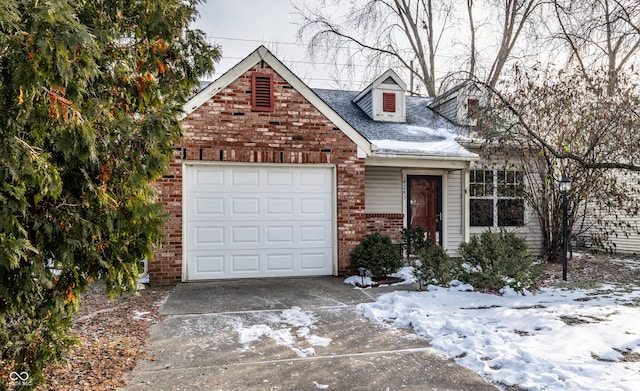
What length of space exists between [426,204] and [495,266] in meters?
4.84

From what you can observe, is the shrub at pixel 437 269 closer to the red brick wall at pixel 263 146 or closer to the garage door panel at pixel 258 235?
the red brick wall at pixel 263 146

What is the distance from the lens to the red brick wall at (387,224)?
10.4 m

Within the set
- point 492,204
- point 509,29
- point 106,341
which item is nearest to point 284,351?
point 106,341

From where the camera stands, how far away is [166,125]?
132 inches

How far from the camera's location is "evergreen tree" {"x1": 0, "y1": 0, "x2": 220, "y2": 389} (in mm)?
2242

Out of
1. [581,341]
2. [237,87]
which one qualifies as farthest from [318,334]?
[237,87]

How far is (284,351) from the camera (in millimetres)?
4270

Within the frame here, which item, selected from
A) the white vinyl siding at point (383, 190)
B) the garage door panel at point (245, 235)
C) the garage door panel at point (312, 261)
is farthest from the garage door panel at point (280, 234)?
the white vinyl siding at point (383, 190)

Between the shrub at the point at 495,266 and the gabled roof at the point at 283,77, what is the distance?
2833 millimetres

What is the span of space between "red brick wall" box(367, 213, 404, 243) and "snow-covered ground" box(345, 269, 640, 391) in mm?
3511

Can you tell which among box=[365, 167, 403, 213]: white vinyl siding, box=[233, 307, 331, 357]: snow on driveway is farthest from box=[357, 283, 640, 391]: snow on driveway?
box=[365, 167, 403, 213]: white vinyl siding

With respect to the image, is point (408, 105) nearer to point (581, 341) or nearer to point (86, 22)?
point (581, 341)

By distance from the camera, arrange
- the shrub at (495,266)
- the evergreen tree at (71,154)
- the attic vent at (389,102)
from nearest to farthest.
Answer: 1. the evergreen tree at (71,154)
2. the shrub at (495,266)
3. the attic vent at (389,102)

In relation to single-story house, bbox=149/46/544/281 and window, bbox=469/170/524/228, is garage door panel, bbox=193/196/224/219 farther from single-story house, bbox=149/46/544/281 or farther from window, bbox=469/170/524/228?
window, bbox=469/170/524/228
